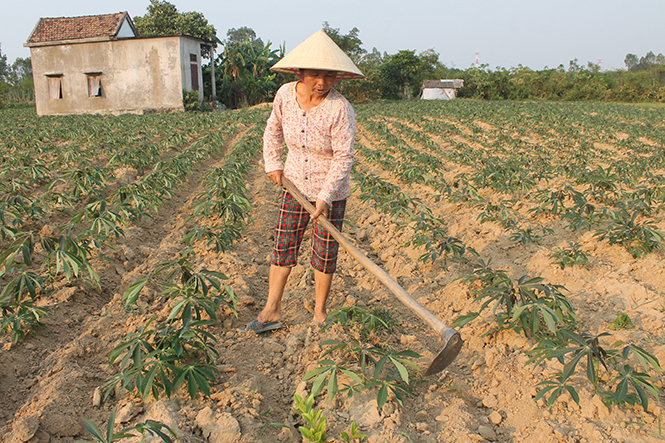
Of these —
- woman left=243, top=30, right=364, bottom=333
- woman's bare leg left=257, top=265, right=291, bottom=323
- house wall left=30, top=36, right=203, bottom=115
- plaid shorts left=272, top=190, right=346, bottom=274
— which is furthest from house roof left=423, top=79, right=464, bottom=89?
woman's bare leg left=257, top=265, right=291, bottom=323

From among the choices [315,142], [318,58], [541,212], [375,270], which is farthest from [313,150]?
[541,212]

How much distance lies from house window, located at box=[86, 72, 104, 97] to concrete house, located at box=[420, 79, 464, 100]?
28053 millimetres

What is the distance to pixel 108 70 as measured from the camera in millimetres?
20469

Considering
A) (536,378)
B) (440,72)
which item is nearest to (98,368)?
(536,378)

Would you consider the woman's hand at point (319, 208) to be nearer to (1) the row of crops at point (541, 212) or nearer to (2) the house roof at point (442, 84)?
(1) the row of crops at point (541, 212)

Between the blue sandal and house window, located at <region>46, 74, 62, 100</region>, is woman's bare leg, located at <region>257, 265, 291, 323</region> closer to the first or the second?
the blue sandal

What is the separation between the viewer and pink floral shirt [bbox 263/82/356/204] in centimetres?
221

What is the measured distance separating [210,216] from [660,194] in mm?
4529

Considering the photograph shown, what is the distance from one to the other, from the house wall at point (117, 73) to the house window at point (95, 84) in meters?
0.16

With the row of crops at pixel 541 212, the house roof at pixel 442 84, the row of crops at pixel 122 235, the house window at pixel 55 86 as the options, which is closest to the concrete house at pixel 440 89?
the house roof at pixel 442 84

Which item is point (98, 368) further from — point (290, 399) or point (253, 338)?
point (290, 399)

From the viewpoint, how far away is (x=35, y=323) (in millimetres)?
2357

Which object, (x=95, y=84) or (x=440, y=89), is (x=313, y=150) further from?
(x=440, y=89)

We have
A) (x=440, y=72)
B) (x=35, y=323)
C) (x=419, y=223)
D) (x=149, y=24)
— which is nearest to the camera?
(x=35, y=323)
